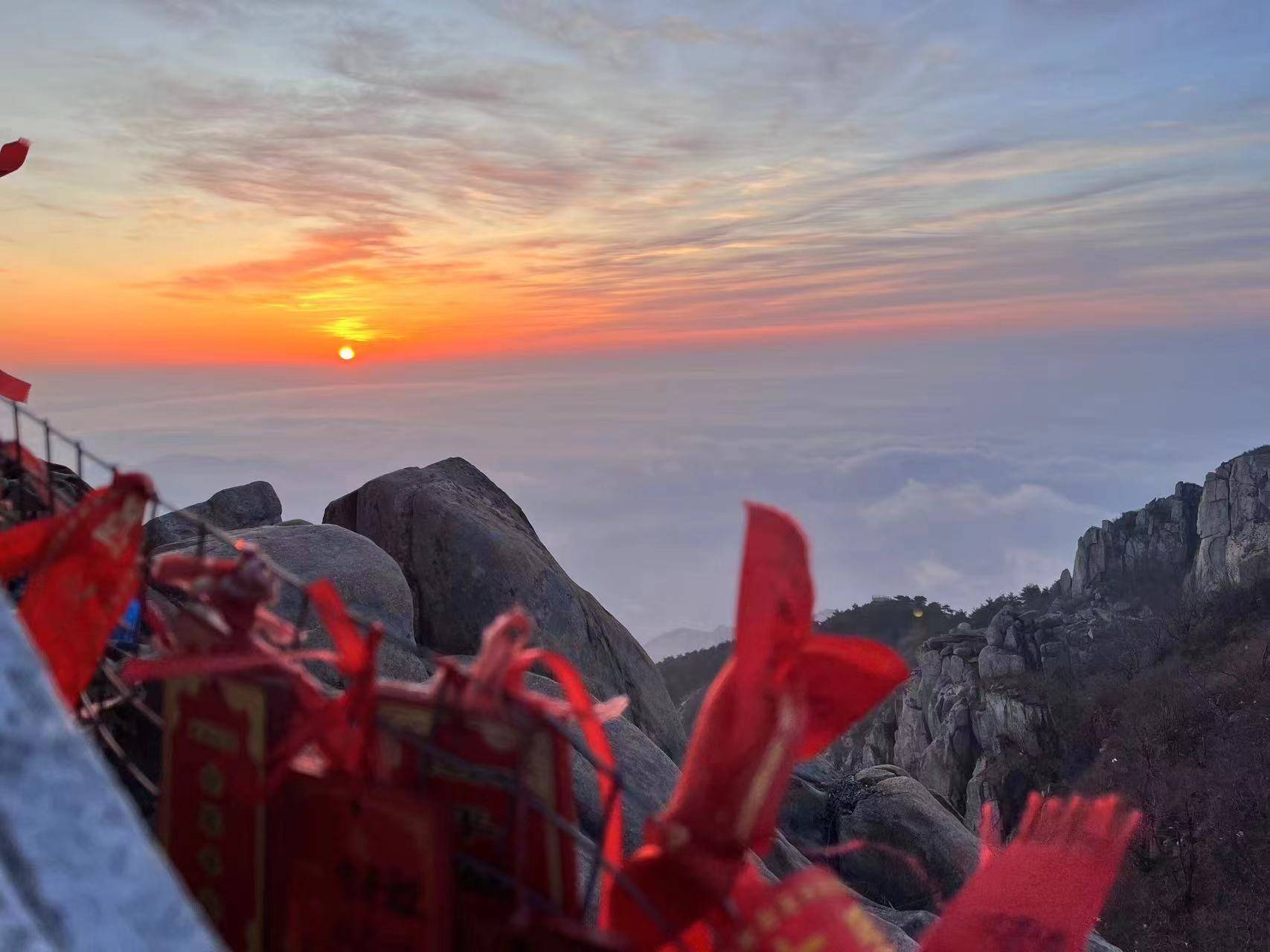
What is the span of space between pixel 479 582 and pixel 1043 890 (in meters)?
8.15

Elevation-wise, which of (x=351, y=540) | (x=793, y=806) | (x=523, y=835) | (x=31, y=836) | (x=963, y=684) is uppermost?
(x=31, y=836)

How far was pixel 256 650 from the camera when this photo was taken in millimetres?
1933

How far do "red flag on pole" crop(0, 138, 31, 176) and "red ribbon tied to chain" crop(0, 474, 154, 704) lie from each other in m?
1.24

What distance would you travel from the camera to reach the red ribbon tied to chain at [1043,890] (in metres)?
2.40

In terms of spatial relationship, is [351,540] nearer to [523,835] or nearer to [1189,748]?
[523,835]

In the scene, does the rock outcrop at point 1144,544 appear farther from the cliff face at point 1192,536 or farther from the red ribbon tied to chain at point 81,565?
the red ribbon tied to chain at point 81,565

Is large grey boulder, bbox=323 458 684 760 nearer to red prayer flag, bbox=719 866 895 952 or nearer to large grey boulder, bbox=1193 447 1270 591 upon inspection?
red prayer flag, bbox=719 866 895 952

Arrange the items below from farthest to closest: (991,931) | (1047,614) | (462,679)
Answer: (1047,614) → (991,931) → (462,679)

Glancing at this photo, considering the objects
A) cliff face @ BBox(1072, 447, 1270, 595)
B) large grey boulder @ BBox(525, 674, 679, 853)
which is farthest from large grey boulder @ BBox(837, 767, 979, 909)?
cliff face @ BBox(1072, 447, 1270, 595)

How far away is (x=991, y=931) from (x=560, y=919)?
48.6 inches

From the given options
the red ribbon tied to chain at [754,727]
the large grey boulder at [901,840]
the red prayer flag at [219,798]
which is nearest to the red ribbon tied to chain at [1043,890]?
the red ribbon tied to chain at [754,727]

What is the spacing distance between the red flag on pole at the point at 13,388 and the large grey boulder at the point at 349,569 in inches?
177

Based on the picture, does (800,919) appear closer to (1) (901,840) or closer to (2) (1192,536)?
(1) (901,840)

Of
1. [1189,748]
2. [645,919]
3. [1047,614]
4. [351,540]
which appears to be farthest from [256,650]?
[1047,614]
